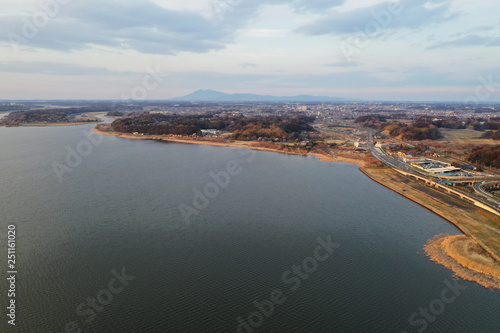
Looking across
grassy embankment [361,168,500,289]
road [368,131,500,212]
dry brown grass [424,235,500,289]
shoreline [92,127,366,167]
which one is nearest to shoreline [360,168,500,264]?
grassy embankment [361,168,500,289]

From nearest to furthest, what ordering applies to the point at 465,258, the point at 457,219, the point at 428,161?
the point at 465,258
the point at 457,219
the point at 428,161

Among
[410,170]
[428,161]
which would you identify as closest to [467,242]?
[410,170]

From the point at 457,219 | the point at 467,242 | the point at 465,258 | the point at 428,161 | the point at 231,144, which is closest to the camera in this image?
the point at 465,258

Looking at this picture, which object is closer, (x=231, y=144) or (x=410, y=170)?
(x=410, y=170)

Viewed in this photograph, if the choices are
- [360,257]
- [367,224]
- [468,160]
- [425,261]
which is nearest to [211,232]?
[360,257]

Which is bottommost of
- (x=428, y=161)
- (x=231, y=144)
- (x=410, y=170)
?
(x=231, y=144)

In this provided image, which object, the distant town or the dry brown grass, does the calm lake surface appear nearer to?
the dry brown grass

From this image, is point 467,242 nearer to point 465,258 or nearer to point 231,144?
point 465,258
